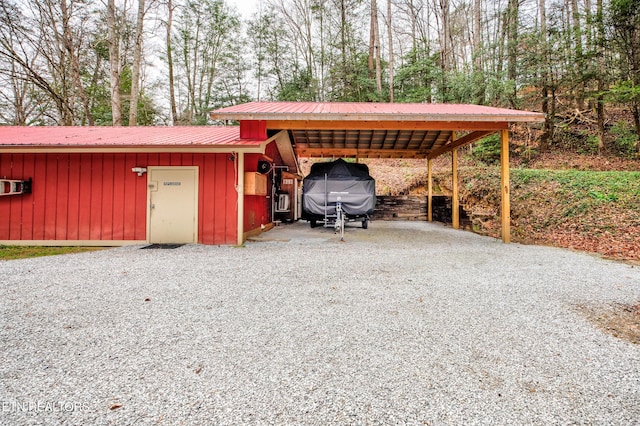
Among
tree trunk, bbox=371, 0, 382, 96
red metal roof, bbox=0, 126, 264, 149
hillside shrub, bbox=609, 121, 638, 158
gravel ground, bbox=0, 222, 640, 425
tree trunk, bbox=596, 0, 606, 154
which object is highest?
tree trunk, bbox=371, 0, 382, 96

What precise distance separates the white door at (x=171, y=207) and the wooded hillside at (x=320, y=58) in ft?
27.0

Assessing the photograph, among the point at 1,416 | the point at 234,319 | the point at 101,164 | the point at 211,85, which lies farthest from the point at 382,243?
the point at 211,85

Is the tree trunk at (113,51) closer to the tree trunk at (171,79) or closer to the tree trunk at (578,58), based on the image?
the tree trunk at (171,79)

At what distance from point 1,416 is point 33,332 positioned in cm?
122

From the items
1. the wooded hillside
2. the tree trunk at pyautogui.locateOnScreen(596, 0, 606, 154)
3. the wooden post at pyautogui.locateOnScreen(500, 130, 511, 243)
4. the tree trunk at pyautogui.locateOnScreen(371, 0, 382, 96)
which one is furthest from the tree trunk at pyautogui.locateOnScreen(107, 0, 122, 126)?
the tree trunk at pyautogui.locateOnScreen(596, 0, 606, 154)

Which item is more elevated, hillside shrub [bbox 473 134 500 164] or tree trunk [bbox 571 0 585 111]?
tree trunk [bbox 571 0 585 111]

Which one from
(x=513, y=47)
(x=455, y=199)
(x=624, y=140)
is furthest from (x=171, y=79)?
(x=624, y=140)

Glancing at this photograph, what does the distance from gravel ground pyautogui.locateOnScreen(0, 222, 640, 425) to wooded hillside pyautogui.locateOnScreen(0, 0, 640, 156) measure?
11.5 metres

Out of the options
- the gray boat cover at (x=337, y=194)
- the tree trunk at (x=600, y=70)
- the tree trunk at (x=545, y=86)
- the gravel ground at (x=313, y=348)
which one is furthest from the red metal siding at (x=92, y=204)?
the tree trunk at (x=545, y=86)

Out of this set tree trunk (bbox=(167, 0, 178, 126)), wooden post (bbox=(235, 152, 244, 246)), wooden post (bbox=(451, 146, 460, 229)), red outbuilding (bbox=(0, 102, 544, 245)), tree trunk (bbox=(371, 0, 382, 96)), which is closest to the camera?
wooden post (bbox=(235, 152, 244, 246))

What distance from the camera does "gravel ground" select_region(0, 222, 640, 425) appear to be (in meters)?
1.48

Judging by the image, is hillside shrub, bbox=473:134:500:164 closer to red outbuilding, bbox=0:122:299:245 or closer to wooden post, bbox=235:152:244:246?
red outbuilding, bbox=0:122:299:245

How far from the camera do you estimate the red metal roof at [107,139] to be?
20.7ft

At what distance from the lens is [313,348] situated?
6.88 feet
